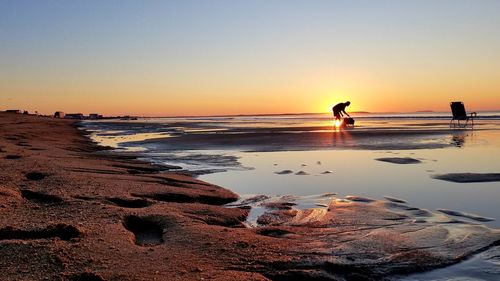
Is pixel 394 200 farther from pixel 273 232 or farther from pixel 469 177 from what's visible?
pixel 469 177

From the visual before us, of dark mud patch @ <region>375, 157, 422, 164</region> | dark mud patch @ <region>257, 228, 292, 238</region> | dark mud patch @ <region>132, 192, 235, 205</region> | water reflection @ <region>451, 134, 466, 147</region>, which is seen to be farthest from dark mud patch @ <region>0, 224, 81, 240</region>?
water reflection @ <region>451, 134, 466, 147</region>

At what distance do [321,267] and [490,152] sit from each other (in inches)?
Result: 511

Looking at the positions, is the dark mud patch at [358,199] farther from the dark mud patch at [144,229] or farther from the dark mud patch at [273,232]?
the dark mud patch at [144,229]

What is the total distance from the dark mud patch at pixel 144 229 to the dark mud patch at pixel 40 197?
4.36 feet

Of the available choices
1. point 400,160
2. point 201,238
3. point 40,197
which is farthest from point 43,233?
point 400,160

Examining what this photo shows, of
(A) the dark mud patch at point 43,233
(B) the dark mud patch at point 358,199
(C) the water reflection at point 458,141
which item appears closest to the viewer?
(A) the dark mud patch at point 43,233

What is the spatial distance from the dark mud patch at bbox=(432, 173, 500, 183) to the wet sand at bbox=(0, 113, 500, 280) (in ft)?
9.76

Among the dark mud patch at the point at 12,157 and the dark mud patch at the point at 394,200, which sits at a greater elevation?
the dark mud patch at the point at 12,157

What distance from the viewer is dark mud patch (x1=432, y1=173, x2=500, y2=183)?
952cm

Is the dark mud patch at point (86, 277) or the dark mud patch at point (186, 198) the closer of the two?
the dark mud patch at point (86, 277)

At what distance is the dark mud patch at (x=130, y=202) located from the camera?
22.1ft

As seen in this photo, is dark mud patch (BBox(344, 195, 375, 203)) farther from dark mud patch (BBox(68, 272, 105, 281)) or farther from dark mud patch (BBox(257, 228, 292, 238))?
dark mud patch (BBox(68, 272, 105, 281))

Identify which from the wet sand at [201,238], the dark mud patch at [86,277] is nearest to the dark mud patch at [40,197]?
the wet sand at [201,238]

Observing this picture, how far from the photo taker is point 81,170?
9.91 metres
